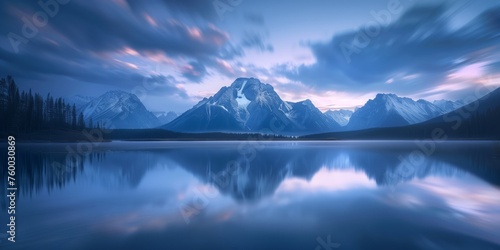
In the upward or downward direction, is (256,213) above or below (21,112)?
below

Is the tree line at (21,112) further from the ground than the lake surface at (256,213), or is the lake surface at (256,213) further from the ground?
the tree line at (21,112)

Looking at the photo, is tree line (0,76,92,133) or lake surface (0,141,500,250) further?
tree line (0,76,92,133)

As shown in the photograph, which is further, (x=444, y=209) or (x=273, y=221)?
(x=444, y=209)

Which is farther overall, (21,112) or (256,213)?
(21,112)

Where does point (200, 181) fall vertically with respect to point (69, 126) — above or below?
below

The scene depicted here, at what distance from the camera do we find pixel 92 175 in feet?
91.2

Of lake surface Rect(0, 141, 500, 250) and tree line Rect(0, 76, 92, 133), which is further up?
tree line Rect(0, 76, 92, 133)

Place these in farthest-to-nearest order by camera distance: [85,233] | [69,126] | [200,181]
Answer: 1. [69,126]
2. [200,181]
3. [85,233]

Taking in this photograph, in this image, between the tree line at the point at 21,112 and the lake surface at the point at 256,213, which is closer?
the lake surface at the point at 256,213

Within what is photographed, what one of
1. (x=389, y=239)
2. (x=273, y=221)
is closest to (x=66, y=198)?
(x=273, y=221)

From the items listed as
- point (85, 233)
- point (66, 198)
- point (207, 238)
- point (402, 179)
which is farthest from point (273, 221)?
point (402, 179)

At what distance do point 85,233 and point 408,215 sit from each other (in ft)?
55.1

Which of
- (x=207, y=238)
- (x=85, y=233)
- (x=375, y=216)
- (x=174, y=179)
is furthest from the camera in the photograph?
(x=174, y=179)

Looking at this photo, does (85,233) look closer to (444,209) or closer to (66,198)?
(66,198)
